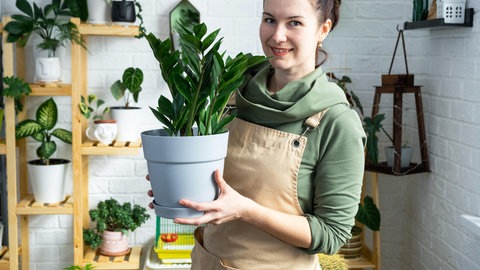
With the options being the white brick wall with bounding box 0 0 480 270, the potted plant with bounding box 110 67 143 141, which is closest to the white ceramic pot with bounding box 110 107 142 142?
the potted plant with bounding box 110 67 143 141

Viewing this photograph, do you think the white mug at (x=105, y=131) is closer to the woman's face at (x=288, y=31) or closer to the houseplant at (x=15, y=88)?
the houseplant at (x=15, y=88)

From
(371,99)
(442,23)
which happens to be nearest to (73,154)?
(371,99)

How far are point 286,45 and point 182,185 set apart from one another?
39cm

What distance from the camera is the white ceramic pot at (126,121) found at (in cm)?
319

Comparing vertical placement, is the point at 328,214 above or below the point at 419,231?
above

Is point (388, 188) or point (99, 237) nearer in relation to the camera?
point (99, 237)

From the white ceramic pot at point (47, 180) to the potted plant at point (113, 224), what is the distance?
201 mm

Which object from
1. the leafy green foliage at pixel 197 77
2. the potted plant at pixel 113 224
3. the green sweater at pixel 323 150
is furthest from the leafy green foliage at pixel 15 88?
the leafy green foliage at pixel 197 77

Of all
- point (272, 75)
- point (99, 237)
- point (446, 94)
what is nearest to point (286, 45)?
point (272, 75)

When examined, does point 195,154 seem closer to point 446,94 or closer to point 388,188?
point 446,94

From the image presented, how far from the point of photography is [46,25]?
10.1ft

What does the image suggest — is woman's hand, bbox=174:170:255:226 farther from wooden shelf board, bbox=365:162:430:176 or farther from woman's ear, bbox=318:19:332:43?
wooden shelf board, bbox=365:162:430:176

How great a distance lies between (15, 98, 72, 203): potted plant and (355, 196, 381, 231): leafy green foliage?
1416mm

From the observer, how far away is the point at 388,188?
3549 mm
